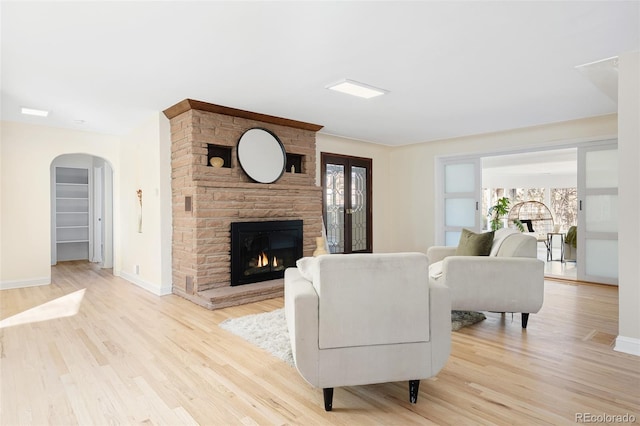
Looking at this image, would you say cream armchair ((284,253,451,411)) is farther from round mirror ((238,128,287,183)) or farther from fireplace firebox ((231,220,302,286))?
round mirror ((238,128,287,183))

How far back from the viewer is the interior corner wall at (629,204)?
2795 millimetres

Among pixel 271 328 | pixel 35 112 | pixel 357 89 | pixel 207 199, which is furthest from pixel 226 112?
pixel 271 328

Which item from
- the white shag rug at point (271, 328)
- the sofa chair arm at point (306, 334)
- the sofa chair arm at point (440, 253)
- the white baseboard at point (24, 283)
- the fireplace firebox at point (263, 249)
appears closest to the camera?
the sofa chair arm at point (306, 334)

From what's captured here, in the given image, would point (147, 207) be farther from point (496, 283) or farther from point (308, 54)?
point (496, 283)

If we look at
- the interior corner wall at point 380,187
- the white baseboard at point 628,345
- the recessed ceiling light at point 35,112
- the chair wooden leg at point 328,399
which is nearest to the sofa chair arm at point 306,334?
the chair wooden leg at point 328,399

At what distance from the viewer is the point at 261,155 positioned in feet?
16.4

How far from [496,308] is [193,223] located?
332 cm

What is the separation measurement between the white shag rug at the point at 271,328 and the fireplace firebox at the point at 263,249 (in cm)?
100

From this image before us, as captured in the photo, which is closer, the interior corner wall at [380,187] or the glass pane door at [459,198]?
the glass pane door at [459,198]

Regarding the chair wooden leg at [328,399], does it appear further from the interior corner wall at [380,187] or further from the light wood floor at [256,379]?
the interior corner wall at [380,187]

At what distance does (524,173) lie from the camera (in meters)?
11.4

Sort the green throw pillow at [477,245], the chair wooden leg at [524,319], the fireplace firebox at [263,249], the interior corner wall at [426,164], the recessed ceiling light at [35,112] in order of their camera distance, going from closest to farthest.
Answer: the chair wooden leg at [524,319] < the green throw pillow at [477,245] < the recessed ceiling light at [35,112] < the fireplace firebox at [263,249] < the interior corner wall at [426,164]

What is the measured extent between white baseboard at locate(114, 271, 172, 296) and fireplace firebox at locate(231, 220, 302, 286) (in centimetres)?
90

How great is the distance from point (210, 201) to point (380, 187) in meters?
4.02
